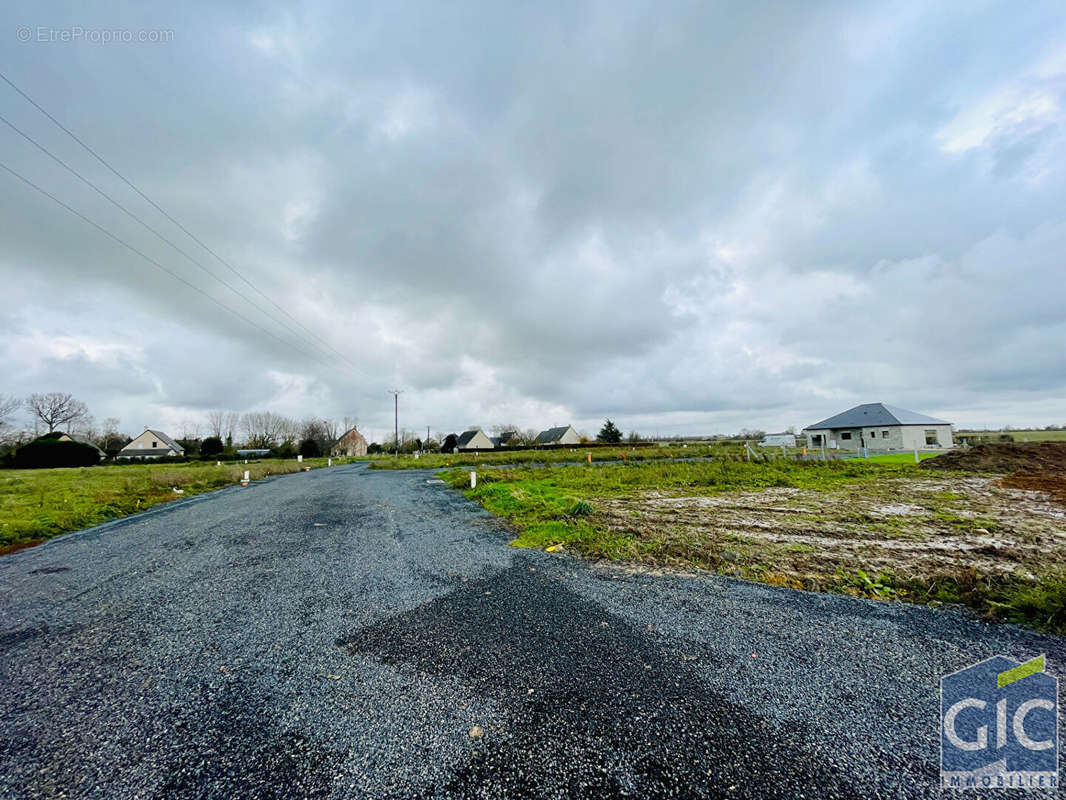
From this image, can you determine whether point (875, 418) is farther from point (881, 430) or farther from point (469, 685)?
point (469, 685)

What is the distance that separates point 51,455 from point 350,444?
43623mm

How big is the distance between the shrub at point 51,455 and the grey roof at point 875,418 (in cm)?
7837

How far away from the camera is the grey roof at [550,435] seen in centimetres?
7012

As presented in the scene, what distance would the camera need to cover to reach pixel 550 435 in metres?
72.8

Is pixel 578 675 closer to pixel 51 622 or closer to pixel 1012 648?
pixel 1012 648

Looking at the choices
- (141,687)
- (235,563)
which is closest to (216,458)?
(235,563)

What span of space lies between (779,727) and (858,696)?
0.80 metres

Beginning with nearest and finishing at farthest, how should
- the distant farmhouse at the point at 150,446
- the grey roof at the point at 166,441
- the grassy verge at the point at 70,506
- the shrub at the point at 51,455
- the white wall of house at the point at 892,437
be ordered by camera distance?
the grassy verge at the point at 70,506 → the white wall of house at the point at 892,437 → the shrub at the point at 51,455 → the distant farmhouse at the point at 150,446 → the grey roof at the point at 166,441

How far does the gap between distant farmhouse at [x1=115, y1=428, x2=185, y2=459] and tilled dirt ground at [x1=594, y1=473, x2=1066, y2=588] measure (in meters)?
80.3

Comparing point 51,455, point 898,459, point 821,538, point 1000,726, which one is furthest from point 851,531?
point 51,455

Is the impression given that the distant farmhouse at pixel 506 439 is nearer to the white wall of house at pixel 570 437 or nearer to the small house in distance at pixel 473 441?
the small house in distance at pixel 473 441

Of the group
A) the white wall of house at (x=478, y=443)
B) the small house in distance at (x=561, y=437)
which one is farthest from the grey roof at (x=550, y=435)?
the white wall of house at (x=478, y=443)

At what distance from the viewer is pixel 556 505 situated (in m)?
9.89

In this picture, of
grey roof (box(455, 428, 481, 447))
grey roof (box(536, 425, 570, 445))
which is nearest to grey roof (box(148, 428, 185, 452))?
grey roof (box(455, 428, 481, 447))
